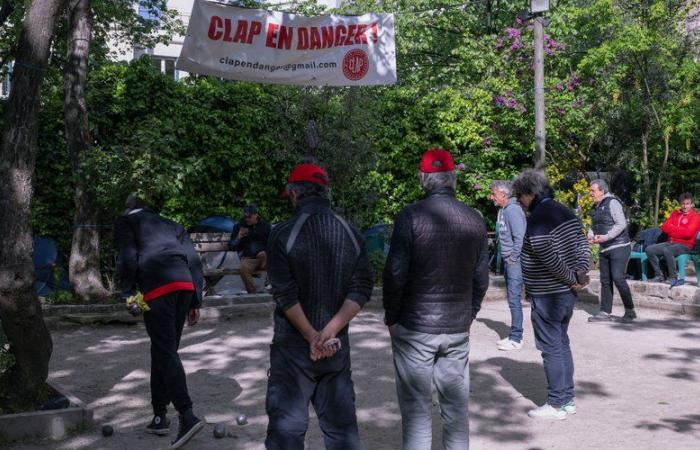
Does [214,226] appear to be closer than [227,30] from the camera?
No

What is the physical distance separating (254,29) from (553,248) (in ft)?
26.8

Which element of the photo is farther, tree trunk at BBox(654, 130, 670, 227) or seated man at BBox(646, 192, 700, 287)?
tree trunk at BBox(654, 130, 670, 227)

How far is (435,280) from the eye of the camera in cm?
448

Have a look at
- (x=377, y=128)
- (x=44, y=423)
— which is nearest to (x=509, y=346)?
(x=44, y=423)

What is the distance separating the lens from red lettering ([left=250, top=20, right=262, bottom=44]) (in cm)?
1311

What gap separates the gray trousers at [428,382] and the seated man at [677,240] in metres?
8.75

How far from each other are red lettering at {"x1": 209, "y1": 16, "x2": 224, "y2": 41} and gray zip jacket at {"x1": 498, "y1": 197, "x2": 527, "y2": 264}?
5.92 metres

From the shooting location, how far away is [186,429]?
18.7ft

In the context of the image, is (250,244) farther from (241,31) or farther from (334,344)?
(334,344)

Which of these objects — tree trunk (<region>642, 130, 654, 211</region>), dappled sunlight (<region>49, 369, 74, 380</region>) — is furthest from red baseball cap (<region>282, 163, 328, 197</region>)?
tree trunk (<region>642, 130, 654, 211</region>)

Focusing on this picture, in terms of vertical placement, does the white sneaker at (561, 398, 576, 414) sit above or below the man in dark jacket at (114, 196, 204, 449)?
below

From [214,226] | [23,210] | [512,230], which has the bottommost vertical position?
[512,230]

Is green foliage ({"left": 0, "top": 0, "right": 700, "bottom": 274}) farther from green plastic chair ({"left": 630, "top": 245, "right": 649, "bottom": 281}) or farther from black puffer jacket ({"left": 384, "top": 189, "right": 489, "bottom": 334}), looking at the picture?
black puffer jacket ({"left": 384, "top": 189, "right": 489, "bottom": 334})

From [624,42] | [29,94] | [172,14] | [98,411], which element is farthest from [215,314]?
[172,14]
